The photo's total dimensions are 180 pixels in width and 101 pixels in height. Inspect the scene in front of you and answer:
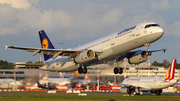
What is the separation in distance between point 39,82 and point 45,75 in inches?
111

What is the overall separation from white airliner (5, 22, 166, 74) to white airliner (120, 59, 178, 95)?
52.4 ft

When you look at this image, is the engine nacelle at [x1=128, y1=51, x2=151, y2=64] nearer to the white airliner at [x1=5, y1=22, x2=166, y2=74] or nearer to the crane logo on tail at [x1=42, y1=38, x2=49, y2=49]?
the white airliner at [x1=5, y1=22, x2=166, y2=74]

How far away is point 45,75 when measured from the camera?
7000 centimetres

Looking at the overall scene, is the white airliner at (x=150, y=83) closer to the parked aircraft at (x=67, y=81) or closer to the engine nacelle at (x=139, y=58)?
the parked aircraft at (x=67, y=81)

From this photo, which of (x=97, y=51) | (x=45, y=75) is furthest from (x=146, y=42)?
(x=45, y=75)

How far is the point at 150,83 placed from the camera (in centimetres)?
5897

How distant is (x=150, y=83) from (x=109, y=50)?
24605 mm

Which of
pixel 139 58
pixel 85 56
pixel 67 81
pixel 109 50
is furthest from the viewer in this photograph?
pixel 67 81

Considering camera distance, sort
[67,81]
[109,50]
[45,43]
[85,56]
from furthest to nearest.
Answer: [67,81] → [45,43] → [85,56] → [109,50]

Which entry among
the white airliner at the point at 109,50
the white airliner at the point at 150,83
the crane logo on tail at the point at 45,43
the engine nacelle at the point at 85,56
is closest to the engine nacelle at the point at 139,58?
the white airliner at the point at 109,50

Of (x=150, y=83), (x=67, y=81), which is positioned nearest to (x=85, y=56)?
(x=150, y=83)

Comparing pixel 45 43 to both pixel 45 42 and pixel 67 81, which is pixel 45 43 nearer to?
pixel 45 42

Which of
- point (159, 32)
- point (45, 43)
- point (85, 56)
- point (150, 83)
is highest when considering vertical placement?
point (45, 43)

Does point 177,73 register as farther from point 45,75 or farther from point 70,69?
point 70,69
